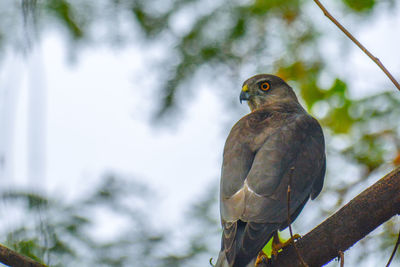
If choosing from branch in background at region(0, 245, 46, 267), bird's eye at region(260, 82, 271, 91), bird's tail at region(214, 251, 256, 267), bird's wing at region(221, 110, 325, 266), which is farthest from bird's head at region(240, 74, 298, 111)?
branch in background at region(0, 245, 46, 267)

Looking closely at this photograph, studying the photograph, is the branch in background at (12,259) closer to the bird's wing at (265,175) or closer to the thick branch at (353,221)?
the bird's wing at (265,175)

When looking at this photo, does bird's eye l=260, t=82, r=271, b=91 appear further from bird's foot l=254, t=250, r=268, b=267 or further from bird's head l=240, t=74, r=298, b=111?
bird's foot l=254, t=250, r=268, b=267

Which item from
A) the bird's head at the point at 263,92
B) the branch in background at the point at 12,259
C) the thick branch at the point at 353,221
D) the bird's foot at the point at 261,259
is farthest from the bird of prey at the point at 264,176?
the branch in background at the point at 12,259

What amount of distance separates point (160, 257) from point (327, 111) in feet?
8.94

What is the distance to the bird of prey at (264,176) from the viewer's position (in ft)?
14.8

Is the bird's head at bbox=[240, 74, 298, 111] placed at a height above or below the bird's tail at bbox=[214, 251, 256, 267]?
above

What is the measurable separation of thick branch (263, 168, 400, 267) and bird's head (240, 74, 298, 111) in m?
2.73

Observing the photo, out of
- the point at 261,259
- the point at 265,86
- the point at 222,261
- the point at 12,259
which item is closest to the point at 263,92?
the point at 265,86

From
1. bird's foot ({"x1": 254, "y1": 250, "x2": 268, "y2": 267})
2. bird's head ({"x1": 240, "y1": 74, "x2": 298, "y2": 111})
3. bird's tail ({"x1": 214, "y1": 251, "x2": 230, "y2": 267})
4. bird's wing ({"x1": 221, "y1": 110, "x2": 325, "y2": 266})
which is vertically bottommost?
bird's tail ({"x1": 214, "y1": 251, "x2": 230, "y2": 267})

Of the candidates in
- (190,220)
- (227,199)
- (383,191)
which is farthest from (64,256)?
(383,191)

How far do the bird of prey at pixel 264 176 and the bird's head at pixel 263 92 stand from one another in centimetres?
65

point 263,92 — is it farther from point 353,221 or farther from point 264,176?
point 353,221

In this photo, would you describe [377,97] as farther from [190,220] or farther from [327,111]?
[190,220]

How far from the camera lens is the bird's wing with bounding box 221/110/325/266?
4.57 m
